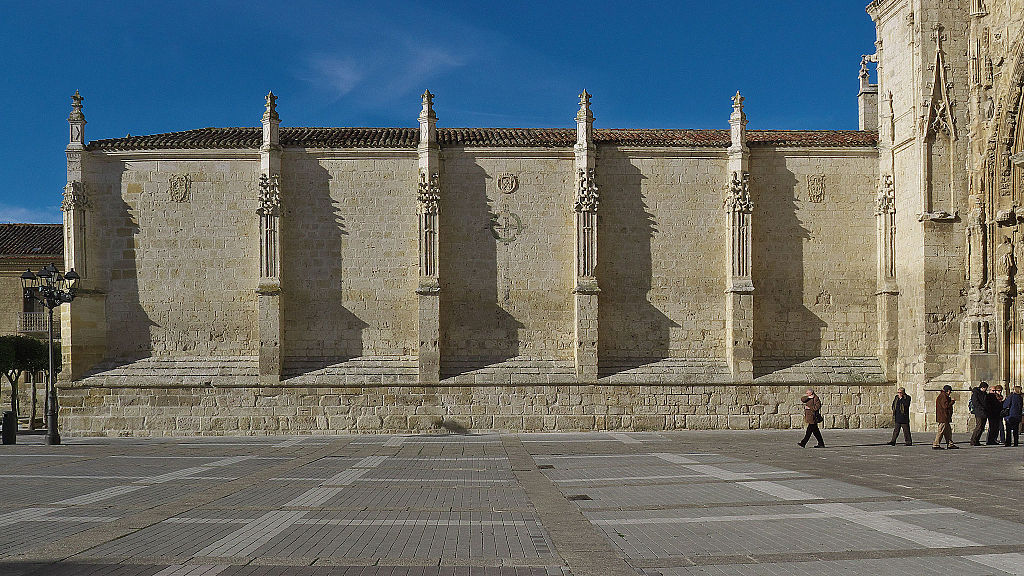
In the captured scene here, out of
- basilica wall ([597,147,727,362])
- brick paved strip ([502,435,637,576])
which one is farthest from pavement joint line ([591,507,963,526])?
basilica wall ([597,147,727,362])

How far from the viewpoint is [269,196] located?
921 inches

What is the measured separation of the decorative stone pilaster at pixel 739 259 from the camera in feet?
76.3

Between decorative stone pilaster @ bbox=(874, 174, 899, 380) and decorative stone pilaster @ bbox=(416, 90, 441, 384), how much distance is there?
12206 millimetres

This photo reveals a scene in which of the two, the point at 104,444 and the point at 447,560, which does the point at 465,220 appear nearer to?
the point at 104,444

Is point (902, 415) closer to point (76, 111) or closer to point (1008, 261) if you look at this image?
point (1008, 261)

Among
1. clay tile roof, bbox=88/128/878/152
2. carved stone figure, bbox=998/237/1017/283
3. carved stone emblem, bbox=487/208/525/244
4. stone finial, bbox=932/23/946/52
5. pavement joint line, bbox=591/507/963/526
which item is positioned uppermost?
stone finial, bbox=932/23/946/52

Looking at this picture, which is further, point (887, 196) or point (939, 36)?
point (887, 196)

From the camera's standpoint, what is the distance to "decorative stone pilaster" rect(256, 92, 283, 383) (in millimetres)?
23016

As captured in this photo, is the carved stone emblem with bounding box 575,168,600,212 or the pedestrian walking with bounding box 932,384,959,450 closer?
the pedestrian walking with bounding box 932,384,959,450

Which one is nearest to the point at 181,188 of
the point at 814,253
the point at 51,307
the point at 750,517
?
the point at 51,307

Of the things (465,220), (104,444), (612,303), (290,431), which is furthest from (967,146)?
(104,444)

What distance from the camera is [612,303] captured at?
78.4 feet

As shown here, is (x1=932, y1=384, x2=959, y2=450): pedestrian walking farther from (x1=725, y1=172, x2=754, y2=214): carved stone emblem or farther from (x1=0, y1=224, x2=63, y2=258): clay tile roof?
(x1=0, y1=224, x2=63, y2=258): clay tile roof

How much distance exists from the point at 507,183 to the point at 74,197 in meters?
11.9
